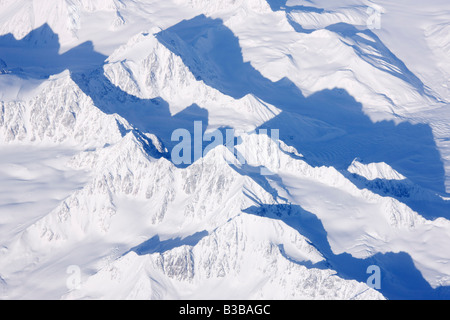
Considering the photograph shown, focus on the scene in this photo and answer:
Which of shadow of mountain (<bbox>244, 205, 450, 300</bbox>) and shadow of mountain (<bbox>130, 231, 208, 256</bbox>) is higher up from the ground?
shadow of mountain (<bbox>130, 231, 208, 256</bbox>)

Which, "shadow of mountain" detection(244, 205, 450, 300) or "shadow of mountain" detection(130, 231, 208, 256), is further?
"shadow of mountain" detection(130, 231, 208, 256)

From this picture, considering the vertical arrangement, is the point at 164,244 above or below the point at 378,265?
above

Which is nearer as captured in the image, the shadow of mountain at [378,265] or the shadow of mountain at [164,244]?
the shadow of mountain at [378,265]

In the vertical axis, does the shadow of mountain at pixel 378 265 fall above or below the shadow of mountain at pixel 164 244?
below

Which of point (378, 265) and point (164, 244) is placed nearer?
point (164, 244)
